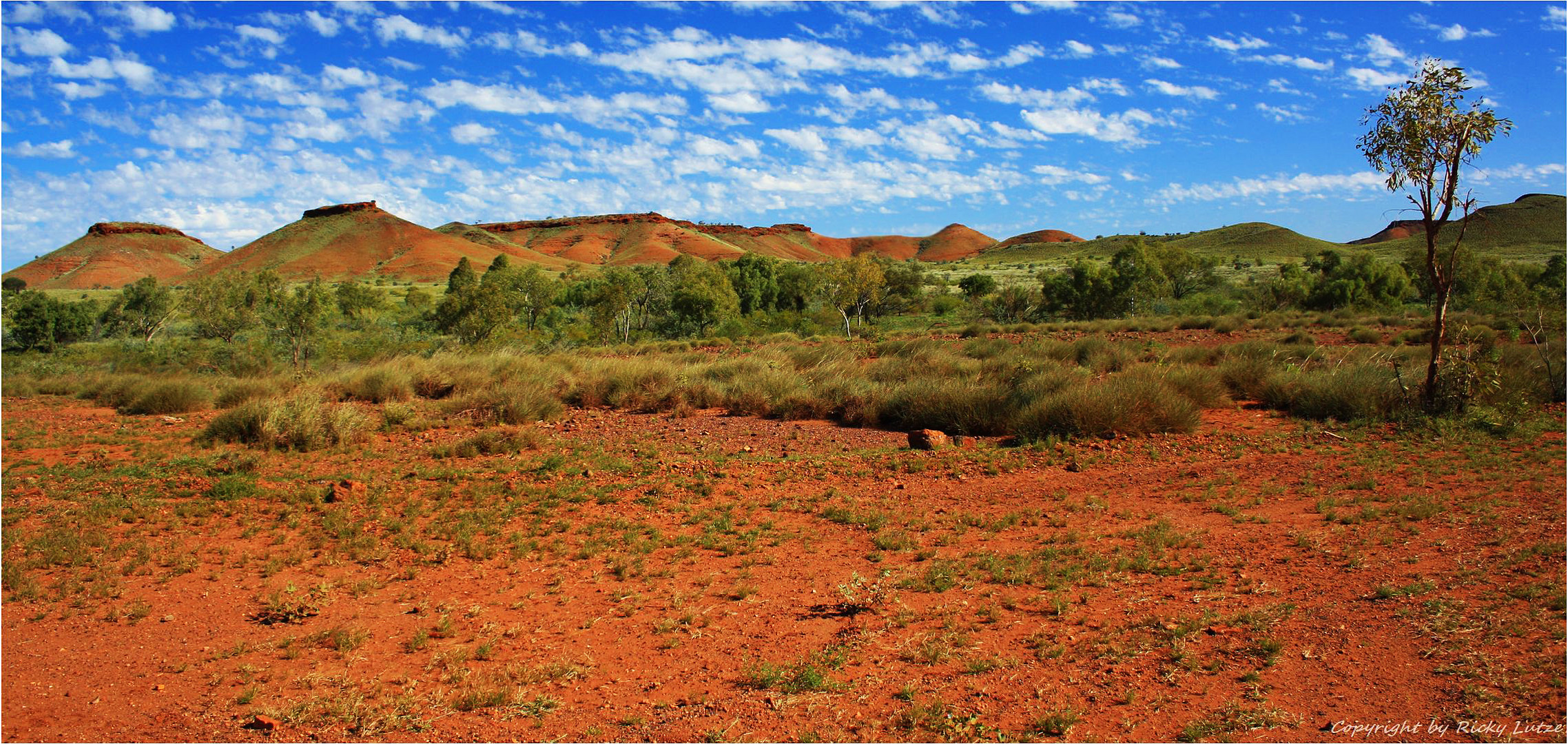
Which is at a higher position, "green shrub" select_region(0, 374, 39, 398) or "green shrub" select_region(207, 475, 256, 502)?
"green shrub" select_region(0, 374, 39, 398)

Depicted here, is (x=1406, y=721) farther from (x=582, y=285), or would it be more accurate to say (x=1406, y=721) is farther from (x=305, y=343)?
(x=582, y=285)

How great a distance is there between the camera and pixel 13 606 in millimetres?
5766

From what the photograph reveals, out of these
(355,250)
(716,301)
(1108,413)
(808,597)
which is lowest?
(808,597)

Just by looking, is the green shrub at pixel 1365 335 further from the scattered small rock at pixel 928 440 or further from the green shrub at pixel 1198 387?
the scattered small rock at pixel 928 440

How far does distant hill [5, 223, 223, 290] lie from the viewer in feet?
308

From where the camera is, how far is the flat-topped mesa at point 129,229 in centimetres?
11906

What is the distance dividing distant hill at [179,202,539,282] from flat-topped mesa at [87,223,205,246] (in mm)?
22744

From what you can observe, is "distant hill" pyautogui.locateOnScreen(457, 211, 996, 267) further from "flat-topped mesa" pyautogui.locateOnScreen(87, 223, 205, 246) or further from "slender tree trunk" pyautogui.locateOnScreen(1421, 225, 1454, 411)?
"slender tree trunk" pyautogui.locateOnScreen(1421, 225, 1454, 411)

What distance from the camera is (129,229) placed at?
121 meters

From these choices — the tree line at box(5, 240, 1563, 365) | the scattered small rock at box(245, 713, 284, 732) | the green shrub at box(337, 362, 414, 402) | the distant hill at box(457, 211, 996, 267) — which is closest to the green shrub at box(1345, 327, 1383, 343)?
the tree line at box(5, 240, 1563, 365)

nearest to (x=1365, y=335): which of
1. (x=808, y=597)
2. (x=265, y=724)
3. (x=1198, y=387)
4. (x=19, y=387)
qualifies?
(x=1198, y=387)

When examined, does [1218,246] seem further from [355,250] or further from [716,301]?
[355,250]

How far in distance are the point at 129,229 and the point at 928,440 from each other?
149 meters

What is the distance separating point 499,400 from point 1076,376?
976 centimetres
